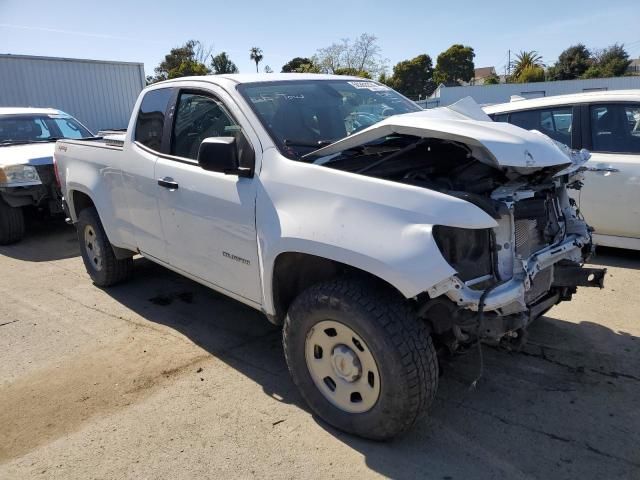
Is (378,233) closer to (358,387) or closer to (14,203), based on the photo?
(358,387)

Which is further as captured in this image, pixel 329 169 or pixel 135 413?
pixel 135 413

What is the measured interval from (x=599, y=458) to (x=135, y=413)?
260 centimetres

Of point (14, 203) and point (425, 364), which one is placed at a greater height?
point (14, 203)

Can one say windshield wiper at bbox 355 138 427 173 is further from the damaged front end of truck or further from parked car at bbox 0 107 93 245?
parked car at bbox 0 107 93 245

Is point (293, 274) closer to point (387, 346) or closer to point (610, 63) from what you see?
point (387, 346)

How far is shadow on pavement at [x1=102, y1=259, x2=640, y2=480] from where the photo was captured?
262 centimetres

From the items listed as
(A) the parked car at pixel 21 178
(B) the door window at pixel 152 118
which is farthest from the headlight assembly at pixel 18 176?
(B) the door window at pixel 152 118

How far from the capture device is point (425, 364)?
255 cm

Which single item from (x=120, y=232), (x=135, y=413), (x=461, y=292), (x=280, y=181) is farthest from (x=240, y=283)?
(x=120, y=232)

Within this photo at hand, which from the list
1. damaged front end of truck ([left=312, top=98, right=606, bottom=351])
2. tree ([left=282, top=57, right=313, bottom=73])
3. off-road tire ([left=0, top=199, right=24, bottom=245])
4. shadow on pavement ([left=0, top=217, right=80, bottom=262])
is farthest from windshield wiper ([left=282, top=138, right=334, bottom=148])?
tree ([left=282, top=57, right=313, bottom=73])

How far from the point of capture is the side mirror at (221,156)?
3102mm

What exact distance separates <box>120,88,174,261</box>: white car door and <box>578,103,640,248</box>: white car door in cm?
423

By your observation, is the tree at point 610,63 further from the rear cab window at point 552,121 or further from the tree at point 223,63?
the rear cab window at point 552,121

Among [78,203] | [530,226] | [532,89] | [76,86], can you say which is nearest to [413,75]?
[532,89]
